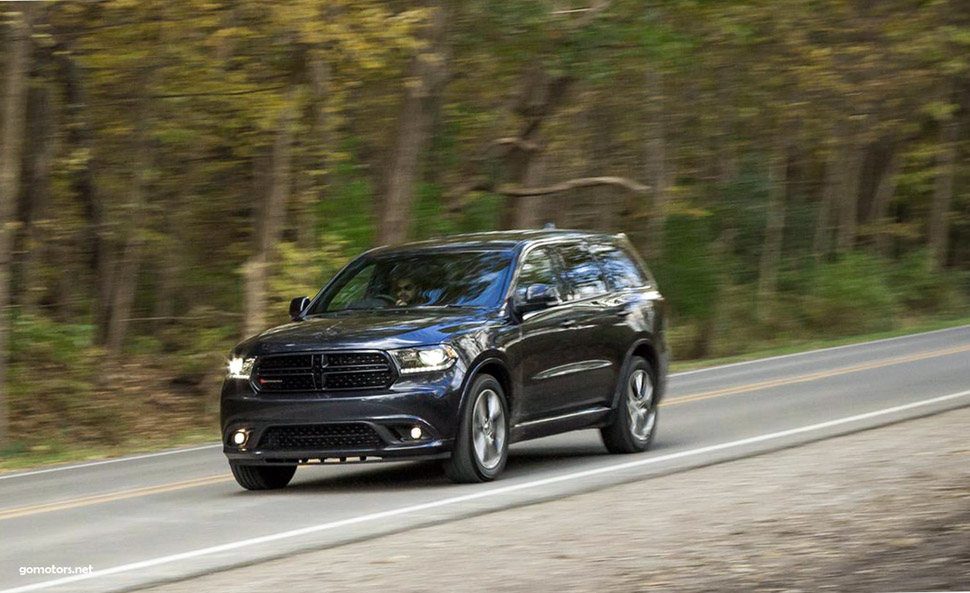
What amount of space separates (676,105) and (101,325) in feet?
49.2

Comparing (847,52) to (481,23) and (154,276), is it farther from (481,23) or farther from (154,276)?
(154,276)

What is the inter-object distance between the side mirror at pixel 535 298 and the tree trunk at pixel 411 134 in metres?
12.1

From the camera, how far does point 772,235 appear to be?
39625 mm

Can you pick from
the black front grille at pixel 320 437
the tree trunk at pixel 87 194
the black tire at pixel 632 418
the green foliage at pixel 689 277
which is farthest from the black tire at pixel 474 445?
the green foliage at pixel 689 277

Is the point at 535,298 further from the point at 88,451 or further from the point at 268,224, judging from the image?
the point at 268,224

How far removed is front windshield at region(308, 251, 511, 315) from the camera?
12.4 m

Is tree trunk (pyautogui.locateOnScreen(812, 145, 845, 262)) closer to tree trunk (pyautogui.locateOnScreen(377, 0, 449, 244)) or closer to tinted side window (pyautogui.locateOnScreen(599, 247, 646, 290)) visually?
tree trunk (pyautogui.locateOnScreen(377, 0, 449, 244))

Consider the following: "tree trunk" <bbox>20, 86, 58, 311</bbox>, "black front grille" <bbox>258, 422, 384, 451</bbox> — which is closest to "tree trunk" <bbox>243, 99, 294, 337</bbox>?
"tree trunk" <bbox>20, 86, 58, 311</bbox>

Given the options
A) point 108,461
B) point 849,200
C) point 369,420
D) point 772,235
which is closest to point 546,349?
point 369,420

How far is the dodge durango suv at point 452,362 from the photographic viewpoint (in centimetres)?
1141

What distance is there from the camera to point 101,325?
2630 centimetres

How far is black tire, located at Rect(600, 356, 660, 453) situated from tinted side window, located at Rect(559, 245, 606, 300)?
2.55 ft

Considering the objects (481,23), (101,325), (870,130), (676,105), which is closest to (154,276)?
(101,325)

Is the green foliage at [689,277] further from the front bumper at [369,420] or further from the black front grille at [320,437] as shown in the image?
the black front grille at [320,437]
